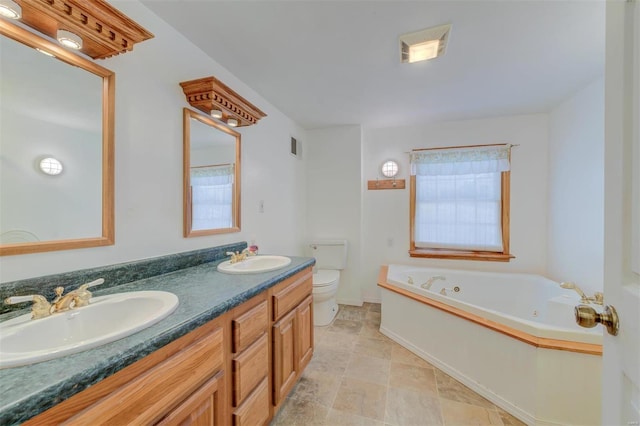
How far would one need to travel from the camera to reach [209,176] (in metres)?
1.69

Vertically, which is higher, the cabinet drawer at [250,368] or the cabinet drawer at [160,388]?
the cabinet drawer at [160,388]

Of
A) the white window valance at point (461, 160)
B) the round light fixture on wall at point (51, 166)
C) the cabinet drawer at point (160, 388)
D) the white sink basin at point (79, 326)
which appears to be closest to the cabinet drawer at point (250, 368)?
the cabinet drawer at point (160, 388)

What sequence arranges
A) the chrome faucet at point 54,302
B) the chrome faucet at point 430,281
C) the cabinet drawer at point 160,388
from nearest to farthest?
the cabinet drawer at point 160,388 < the chrome faucet at point 54,302 < the chrome faucet at point 430,281

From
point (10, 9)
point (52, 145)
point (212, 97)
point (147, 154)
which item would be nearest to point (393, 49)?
point (212, 97)

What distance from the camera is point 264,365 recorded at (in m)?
1.26

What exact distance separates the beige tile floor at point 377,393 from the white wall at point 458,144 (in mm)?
1287

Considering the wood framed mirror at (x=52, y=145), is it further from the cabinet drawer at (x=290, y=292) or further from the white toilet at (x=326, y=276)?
the white toilet at (x=326, y=276)

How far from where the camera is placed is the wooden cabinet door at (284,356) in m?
1.36

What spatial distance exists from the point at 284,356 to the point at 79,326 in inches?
38.6

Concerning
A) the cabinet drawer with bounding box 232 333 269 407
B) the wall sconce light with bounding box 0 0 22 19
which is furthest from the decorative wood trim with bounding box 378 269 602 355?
the wall sconce light with bounding box 0 0 22 19

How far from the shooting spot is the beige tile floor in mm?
1451

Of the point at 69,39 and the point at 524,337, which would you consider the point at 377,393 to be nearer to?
the point at 524,337

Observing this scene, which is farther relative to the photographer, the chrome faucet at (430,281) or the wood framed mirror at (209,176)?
the chrome faucet at (430,281)

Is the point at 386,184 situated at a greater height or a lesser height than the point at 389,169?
lesser
